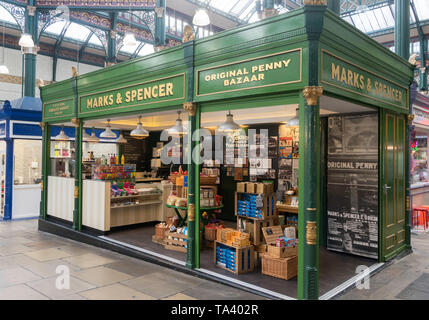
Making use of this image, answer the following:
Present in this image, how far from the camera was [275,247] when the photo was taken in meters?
5.41

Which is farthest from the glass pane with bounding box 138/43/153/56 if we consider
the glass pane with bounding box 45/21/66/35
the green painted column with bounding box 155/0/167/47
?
the green painted column with bounding box 155/0/167/47

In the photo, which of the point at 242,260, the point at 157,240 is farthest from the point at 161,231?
the point at 242,260

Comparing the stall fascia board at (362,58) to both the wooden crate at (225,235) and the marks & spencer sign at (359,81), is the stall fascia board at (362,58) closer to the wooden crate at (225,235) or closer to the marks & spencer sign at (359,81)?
the marks & spencer sign at (359,81)

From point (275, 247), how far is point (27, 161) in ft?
32.1

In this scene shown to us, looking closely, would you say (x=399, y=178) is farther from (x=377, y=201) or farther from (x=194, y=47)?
(x=194, y=47)

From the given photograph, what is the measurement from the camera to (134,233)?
8.44 metres

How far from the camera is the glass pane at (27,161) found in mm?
11133

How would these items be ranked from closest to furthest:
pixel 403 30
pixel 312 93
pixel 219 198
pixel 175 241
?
1. pixel 312 93
2. pixel 175 241
3. pixel 219 198
4. pixel 403 30

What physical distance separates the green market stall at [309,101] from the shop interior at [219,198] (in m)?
0.18

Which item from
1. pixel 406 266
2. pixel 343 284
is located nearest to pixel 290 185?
pixel 406 266

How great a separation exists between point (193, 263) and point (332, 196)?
10.5 ft

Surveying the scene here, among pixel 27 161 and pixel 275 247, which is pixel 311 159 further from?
pixel 27 161

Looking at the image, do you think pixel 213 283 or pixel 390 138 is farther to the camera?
pixel 390 138

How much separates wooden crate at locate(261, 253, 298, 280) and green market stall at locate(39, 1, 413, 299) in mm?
667
